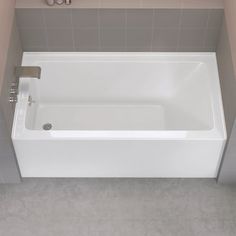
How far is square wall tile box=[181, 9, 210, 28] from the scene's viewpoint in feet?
9.05

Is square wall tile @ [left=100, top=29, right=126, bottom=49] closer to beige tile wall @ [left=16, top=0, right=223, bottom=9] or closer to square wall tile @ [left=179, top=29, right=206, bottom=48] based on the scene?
beige tile wall @ [left=16, top=0, right=223, bottom=9]

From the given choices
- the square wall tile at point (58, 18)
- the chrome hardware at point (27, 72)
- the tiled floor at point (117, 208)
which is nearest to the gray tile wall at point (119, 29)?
the square wall tile at point (58, 18)

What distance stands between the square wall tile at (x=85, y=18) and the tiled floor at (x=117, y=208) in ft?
3.43

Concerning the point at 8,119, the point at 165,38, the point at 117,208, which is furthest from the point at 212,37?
the point at 8,119

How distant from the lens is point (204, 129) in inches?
113

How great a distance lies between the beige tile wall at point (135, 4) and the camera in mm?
2747

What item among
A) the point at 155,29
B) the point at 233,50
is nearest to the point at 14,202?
the point at 155,29

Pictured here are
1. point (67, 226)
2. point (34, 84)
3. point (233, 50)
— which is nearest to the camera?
point (233, 50)

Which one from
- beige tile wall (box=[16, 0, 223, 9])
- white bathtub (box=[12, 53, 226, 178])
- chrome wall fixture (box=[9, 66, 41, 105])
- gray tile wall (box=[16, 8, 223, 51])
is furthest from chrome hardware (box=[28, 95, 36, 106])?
beige tile wall (box=[16, 0, 223, 9])

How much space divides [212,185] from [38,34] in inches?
61.1

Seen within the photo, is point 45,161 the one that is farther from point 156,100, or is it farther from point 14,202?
point 156,100

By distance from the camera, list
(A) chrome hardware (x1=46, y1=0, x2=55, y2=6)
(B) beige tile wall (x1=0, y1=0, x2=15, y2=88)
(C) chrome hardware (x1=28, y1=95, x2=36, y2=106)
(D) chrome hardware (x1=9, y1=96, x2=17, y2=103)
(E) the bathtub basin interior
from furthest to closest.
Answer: (E) the bathtub basin interior → (C) chrome hardware (x1=28, y1=95, x2=36, y2=106) → (A) chrome hardware (x1=46, y1=0, x2=55, y2=6) → (D) chrome hardware (x1=9, y1=96, x2=17, y2=103) → (B) beige tile wall (x1=0, y1=0, x2=15, y2=88)

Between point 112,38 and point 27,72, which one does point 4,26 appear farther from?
point 112,38

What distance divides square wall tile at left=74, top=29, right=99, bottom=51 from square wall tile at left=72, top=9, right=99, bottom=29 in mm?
43
